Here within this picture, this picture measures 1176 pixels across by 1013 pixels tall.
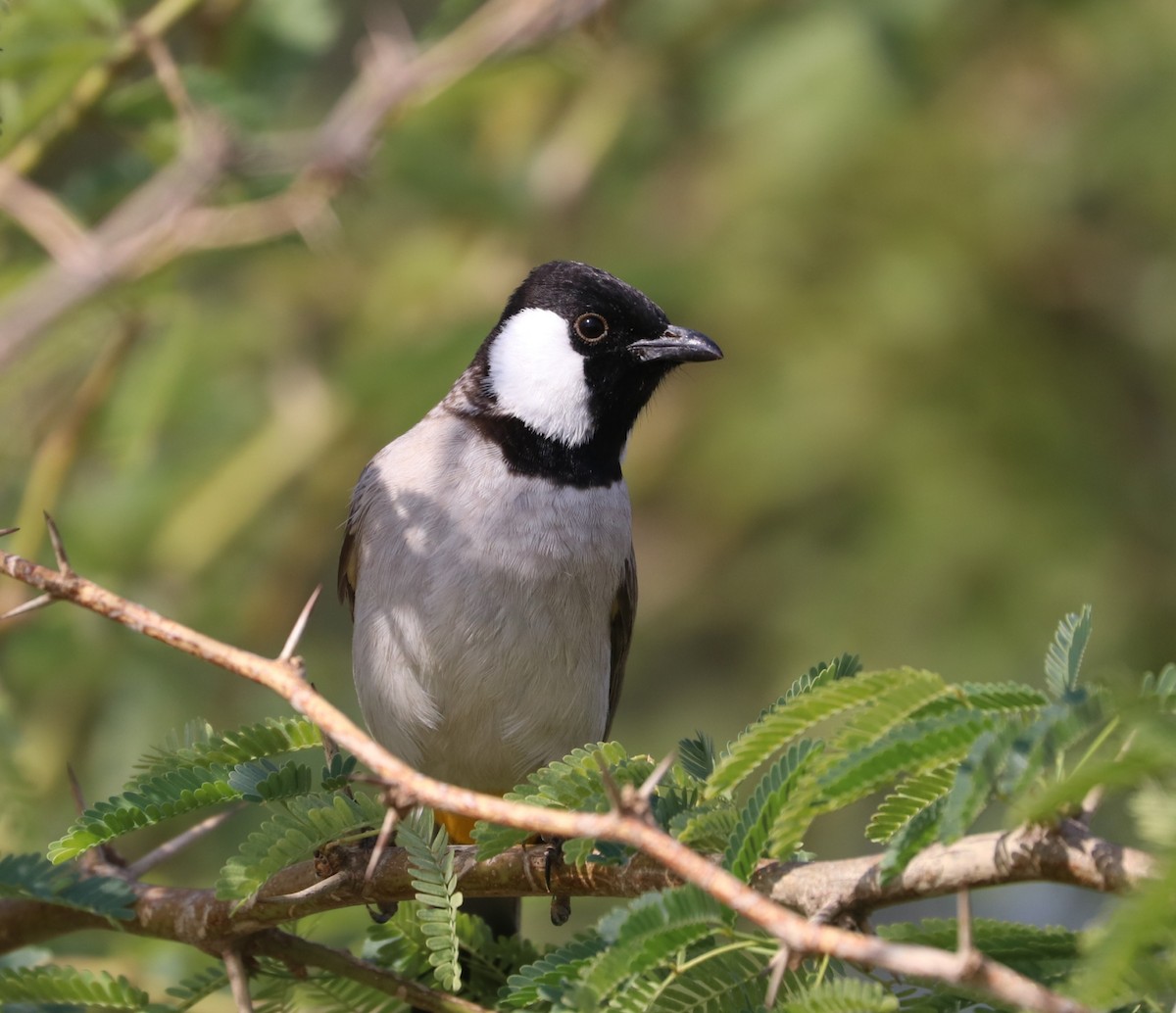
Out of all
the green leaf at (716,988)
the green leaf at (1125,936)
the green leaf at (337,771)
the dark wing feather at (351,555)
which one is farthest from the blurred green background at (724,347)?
the green leaf at (1125,936)

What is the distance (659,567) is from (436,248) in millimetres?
1798

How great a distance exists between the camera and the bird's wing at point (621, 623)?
385 centimetres

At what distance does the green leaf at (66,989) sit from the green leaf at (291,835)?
26 centimetres

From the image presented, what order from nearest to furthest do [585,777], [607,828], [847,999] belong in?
[607,828] → [847,999] → [585,777]

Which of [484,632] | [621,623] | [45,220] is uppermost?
[45,220]

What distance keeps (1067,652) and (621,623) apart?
7.01 ft

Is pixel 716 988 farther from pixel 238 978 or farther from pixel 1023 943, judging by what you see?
pixel 238 978

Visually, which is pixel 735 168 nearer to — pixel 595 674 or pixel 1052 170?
pixel 1052 170

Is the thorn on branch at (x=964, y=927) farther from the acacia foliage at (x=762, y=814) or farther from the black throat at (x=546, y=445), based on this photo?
the black throat at (x=546, y=445)

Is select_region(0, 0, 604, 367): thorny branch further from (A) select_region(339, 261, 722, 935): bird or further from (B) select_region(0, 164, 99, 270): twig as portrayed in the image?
(A) select_region(339, 261, 722, 935): bird

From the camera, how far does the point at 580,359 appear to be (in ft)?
13.2

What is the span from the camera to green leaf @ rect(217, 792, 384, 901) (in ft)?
6.83

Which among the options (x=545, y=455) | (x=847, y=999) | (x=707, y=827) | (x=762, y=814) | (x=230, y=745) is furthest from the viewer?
(x=545, y=455)

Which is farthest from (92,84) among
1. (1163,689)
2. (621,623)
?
(1163,689)
